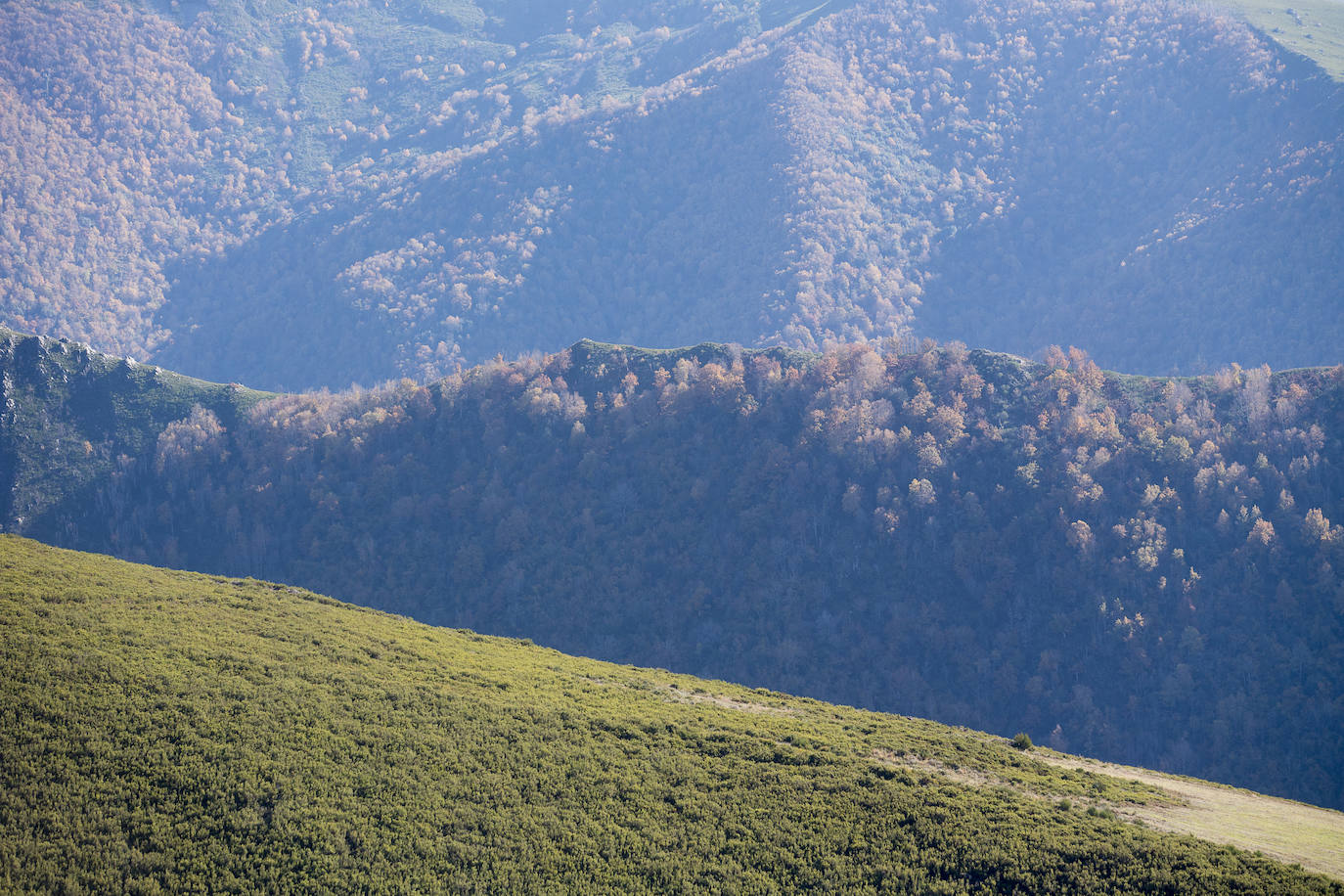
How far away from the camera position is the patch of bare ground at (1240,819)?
3603cm

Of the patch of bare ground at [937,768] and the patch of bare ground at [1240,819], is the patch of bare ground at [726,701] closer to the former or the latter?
the patch of bare ground at [937,768]

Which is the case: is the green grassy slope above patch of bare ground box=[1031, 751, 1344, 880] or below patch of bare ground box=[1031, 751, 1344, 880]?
below

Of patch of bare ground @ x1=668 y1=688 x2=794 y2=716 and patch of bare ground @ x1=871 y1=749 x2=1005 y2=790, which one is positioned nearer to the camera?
patch of bare ground @ x1=871 y1=749 x2=1005 y2=790

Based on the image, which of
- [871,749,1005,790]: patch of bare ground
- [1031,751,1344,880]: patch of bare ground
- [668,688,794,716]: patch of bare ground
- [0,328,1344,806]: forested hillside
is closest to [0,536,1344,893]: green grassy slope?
[871,749,1005,790]: patch of bare ground

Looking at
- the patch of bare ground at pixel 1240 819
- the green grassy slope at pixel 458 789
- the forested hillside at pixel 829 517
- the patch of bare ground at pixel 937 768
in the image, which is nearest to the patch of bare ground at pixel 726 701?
the green grassy slope at pixel 458 789

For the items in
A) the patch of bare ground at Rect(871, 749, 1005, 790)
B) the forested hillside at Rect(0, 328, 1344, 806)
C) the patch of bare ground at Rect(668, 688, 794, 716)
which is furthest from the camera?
the forested hillside at Rect(0, 328, 1344, 806)

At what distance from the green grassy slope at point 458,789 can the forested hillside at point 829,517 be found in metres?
54.1

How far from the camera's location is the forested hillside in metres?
96.2

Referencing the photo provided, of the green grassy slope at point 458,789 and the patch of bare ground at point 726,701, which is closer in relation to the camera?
the green grassy slope at point 458,789

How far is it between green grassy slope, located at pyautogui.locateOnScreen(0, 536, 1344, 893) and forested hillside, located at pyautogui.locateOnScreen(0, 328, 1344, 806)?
54120 mm

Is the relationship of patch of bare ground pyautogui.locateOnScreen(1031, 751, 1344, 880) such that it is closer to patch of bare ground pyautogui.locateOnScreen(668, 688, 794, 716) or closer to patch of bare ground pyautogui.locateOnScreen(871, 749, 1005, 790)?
patch of bare ground pyautogui.locateOnScreen(871, 749, 1005, 790)

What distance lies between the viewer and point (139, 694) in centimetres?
4050

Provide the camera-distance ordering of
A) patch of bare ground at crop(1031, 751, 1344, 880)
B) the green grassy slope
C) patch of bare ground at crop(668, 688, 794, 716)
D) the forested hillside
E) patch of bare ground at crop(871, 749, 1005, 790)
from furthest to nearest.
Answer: the forested hillside
patch of bare ground at crop(668, 688, 794, 716)
patch of bare ground at crop(871, 749, 1005, 790)
patch of bare ground at crop(1031, 751, 1344, 880)
the green grassy slope

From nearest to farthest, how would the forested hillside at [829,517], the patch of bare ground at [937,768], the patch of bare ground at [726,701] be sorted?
the patch of bare ground at [937,768] < the patch of bare ground at [726,701] < the forested hillside at [829,517]
